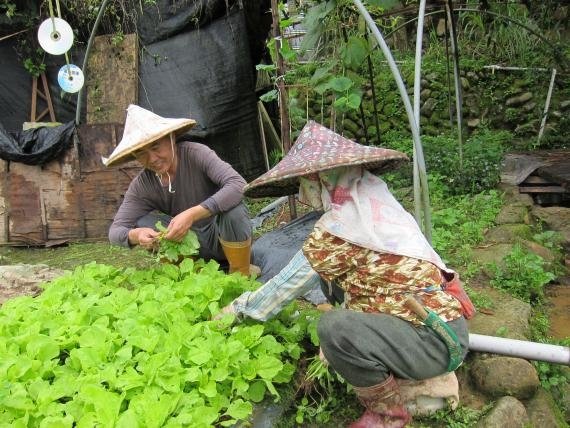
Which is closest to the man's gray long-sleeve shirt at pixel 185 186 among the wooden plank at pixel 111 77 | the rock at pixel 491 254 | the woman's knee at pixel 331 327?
the woman's knee at pixel 331 327

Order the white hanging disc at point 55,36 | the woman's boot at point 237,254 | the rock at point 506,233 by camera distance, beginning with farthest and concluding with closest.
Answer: the white hanging disc at point 55,36, the rock at point 506,233, the woman's boot at point 237,254

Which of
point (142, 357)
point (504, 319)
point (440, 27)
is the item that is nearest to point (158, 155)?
point (142, 357)

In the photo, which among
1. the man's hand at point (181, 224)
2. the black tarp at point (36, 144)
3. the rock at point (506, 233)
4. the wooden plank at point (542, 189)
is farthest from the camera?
the wooden plank at point (542, 189)

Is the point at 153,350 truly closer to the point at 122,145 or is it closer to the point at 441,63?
the point at 122,145

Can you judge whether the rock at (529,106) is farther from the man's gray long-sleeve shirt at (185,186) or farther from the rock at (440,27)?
the man's gray long-sleeve shirt at (185,186)

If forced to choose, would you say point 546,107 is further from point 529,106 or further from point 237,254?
point 237,254

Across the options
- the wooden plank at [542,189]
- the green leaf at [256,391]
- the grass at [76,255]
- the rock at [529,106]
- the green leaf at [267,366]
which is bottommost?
the grass at [76,255]

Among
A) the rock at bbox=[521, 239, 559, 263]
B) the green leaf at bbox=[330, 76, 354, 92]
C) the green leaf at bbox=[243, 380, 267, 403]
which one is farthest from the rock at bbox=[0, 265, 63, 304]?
the rock at bbox=[521, 239, 559, 263]

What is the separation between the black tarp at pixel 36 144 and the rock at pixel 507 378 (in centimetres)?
424

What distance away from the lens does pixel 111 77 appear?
5.82 meters

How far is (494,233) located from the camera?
13.4 feet

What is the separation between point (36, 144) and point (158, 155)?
271 centimetres

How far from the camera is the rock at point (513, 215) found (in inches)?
173

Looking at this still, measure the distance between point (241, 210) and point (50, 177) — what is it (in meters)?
2.77
